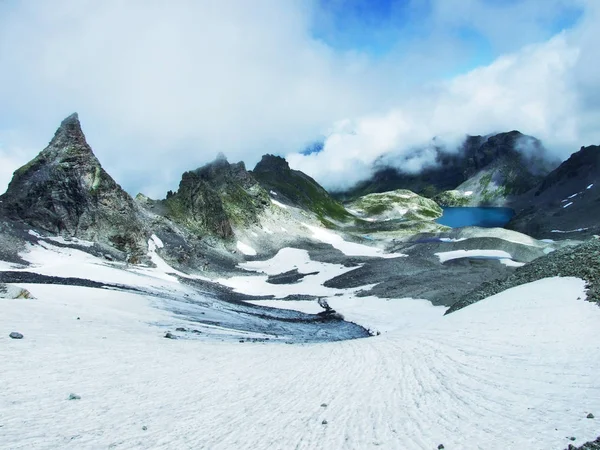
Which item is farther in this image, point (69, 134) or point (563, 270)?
point (69, 134)

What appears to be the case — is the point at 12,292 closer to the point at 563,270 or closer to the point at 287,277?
the point at 563,270

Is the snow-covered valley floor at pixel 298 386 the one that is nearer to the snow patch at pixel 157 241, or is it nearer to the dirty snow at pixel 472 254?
the snow patch at pixel 157 241

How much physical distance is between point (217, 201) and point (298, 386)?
114069 mm

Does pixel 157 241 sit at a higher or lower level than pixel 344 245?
lower

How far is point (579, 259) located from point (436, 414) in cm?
2464

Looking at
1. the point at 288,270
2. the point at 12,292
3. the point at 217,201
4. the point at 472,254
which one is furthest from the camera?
the point at 217,201

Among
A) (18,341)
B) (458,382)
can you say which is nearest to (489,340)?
(458,382)

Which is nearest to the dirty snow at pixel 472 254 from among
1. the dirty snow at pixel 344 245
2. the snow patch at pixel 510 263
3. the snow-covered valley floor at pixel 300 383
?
the snow patch at pixel 510 263

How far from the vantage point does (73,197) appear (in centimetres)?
7456

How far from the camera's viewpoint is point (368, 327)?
49312 millimetres

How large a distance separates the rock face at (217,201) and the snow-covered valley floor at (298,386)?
316 ft

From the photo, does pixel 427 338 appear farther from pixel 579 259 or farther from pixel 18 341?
pixel 18 341

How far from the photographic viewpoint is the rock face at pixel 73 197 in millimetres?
70438

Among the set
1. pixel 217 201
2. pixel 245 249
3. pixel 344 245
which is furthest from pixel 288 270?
pixel 344 245
